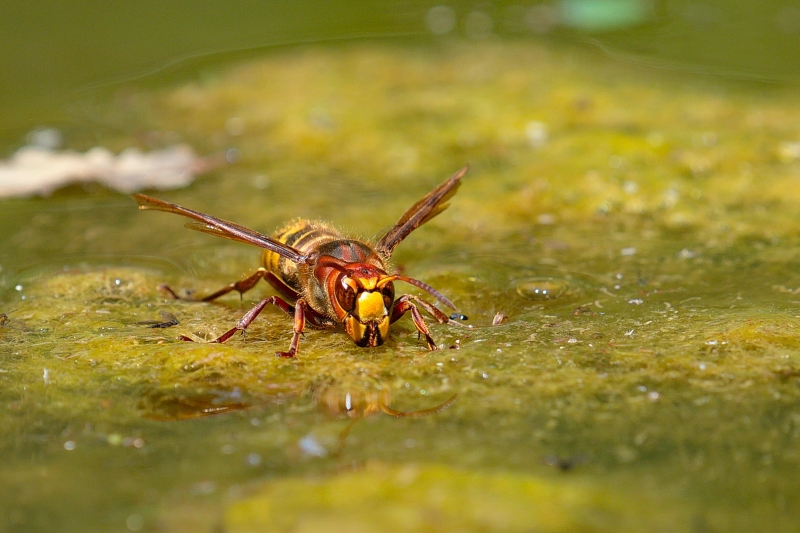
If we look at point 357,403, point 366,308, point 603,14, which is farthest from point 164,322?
point 603,14

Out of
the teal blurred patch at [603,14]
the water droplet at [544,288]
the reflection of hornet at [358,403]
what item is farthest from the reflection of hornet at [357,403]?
the teal blurred patch at [603,14]

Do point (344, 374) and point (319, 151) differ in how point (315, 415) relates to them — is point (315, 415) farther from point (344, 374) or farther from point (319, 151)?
point (319, 151)

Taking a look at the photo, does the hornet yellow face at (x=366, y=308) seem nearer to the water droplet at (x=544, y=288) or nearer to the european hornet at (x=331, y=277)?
the european hornet at (x=331, y=277)

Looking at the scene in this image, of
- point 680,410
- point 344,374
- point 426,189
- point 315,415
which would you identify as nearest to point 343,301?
point 344,374

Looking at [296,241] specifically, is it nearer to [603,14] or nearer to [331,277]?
[331,277]

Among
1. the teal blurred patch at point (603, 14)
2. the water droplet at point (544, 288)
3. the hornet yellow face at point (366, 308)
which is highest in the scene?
the teal blurred patch at point (603, 14)

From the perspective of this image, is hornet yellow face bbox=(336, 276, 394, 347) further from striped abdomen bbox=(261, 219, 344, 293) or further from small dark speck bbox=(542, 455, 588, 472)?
small dark speck bbox=(542, 455, 588, 472)

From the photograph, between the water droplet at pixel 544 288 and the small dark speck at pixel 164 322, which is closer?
the small dark speck at pixel 164 322
